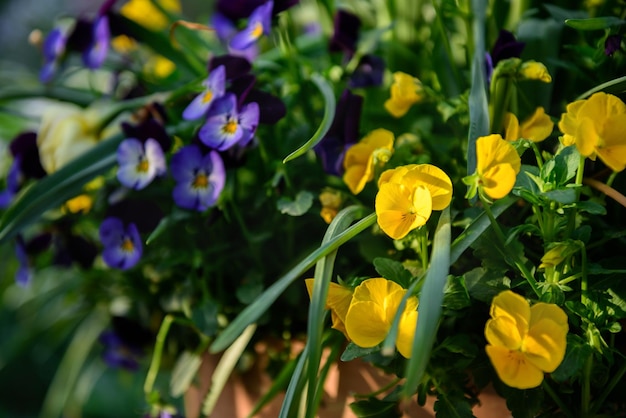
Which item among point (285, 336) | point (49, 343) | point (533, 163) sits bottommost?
point (49, 343)

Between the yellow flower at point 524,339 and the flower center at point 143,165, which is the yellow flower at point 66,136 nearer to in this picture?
the flower center at point 143,165

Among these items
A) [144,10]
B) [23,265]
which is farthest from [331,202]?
[144,10]

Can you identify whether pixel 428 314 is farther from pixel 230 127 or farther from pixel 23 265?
pixel 23 265

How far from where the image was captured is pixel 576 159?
0.40 metres

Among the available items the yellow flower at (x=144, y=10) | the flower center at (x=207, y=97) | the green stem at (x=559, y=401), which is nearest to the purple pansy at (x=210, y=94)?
the flower center at (x=207, y=97)

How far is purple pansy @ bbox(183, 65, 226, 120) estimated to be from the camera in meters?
0.53

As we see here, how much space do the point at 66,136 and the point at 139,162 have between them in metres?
0.10

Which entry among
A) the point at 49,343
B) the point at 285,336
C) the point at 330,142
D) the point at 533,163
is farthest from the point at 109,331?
the point at 533,163

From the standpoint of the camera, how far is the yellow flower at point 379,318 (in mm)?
367

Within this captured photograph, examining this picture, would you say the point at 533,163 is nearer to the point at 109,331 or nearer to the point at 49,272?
the point at 109,331

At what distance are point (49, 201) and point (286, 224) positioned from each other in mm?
207

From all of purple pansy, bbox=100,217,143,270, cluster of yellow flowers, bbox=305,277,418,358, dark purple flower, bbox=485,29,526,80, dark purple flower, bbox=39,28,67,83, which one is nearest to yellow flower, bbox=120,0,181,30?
dark purple flower, bbox=39,28,67,83

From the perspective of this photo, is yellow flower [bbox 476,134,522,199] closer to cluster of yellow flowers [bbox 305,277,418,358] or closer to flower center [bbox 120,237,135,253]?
cluster of yellow flowers [bbox 305,277,418,358]

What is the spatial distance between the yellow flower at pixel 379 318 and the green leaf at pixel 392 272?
0.05ft
